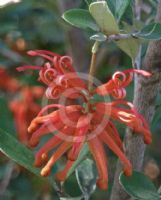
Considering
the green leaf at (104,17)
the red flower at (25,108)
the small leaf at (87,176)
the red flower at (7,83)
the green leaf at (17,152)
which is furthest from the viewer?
the red flower at (7,83)

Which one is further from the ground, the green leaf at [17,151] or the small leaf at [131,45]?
the small leaf at [131,45]

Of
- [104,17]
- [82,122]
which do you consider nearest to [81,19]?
[104,17]

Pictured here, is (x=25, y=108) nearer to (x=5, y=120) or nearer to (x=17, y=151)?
(x=5, y=120)

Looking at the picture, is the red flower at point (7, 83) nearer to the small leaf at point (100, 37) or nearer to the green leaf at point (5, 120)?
the green leaf at point (5, 120)

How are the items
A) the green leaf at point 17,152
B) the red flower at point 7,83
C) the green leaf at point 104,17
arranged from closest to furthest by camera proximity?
the green leaf at point 104,17 → the green leaf at point 17,152 → the red flower at point 7,83

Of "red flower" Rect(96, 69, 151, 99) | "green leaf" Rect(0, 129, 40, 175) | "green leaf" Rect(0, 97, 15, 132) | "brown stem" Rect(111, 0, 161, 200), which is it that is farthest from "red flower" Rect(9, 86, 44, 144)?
"red flower" Rect(96, 69, 151, 99)

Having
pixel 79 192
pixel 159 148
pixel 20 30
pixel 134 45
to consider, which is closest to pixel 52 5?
pixel 20 30

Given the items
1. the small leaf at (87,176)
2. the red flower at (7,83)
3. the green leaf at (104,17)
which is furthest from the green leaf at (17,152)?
the red flower at (7,83)
